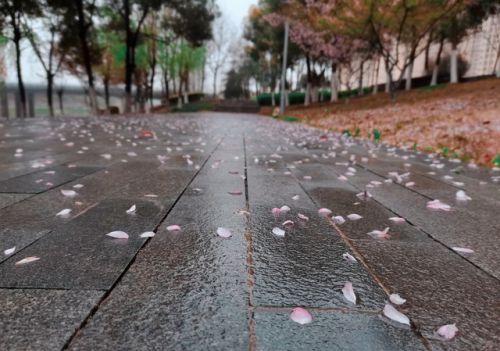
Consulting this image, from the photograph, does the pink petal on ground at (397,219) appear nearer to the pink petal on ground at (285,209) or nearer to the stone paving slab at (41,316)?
the pink petal on ground at (285,209)

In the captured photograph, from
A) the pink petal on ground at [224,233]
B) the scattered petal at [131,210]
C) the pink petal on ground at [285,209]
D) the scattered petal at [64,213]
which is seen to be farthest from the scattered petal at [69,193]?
the pink petal on ground at [285,209]

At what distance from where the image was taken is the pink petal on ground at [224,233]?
2.13 m

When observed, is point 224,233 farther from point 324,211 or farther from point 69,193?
point 69,193

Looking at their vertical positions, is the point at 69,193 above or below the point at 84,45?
below

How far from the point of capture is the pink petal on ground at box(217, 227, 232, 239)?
213 centimetres

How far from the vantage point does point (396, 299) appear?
146cm

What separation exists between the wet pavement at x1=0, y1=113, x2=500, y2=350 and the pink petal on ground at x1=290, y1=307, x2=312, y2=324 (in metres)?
0.01

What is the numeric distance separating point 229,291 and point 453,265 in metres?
1.22

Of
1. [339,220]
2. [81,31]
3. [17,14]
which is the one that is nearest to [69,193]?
[339,220]

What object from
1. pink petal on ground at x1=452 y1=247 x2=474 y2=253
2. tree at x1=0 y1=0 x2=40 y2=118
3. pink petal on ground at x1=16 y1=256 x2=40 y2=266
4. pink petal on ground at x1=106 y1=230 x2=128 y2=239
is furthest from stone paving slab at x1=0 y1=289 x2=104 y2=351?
tree at x1=0 y1=0 x2=40 y2=118

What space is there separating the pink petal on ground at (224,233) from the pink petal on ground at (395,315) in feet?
3.33

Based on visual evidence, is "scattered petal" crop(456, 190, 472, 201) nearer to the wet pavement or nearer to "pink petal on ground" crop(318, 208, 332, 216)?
the wet pavement

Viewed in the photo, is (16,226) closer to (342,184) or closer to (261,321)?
(261,321)

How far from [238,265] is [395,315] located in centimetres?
74
